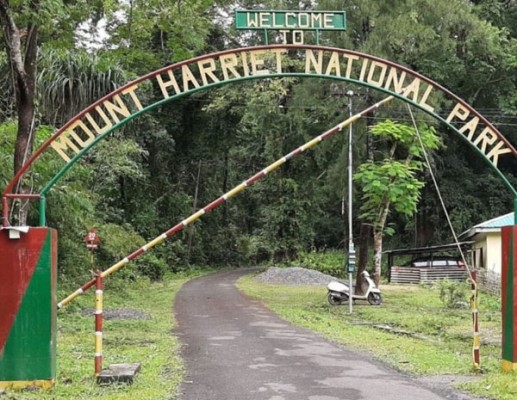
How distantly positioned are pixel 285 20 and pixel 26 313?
4545 mm

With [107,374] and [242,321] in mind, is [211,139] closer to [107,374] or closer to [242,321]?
[242,321]

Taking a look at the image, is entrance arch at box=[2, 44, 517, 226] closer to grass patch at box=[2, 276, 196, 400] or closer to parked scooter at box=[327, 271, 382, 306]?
grass patch at box=[2, 276, 196, 400]

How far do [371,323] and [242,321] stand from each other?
2.98m

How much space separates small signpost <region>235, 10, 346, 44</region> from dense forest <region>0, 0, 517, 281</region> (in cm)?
356

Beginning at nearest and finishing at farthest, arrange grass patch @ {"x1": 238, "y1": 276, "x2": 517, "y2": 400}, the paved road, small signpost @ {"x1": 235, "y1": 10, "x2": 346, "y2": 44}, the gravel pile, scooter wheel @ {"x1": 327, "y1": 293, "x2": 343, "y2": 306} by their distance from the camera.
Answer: the paved road < small signpost @ {"x1": 235, "y1": 10, "x2": 346, "y2": 44} < grass patch @ {"x1": 238, "y1": 276, "x2": 517, "y2": 400} < scooter wheel @ {"x1": 327, "y1": 293, "x2": 343, "y2": 306} < the gravel pile

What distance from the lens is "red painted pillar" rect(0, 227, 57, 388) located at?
7.57 meters

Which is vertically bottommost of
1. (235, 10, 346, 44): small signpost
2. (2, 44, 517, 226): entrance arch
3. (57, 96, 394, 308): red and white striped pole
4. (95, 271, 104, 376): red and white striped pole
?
(95, 271, 104, 376): red and white striped pole

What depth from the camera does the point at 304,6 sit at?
3152 centimetres

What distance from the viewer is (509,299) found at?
880 cm

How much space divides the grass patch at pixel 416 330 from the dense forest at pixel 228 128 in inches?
127

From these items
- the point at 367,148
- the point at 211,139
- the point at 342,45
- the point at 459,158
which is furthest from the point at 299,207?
the point at 342,45

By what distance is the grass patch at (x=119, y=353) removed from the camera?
293 inches

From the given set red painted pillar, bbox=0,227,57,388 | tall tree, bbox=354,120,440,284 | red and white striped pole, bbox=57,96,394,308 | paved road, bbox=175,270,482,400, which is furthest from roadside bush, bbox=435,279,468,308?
red painted pillar, bbox=0,227,57,388

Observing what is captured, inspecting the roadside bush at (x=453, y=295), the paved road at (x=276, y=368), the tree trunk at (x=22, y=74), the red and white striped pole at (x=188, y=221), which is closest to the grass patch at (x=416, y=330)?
the roadside bush at (x=453, y=295)
